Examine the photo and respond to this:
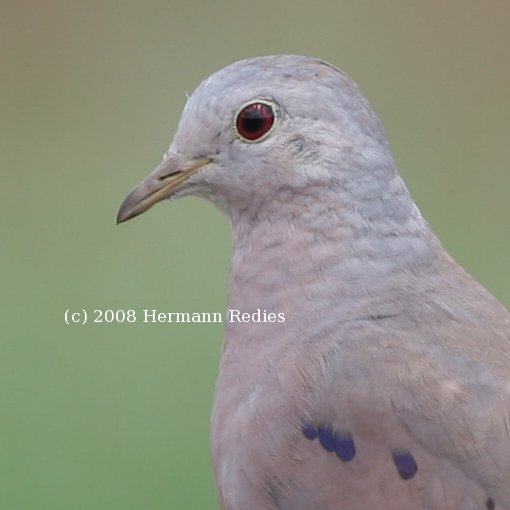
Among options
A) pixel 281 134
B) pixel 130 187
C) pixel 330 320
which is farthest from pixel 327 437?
pixel 130 187

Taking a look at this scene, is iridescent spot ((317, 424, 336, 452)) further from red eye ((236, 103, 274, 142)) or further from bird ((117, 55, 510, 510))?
red eye ((236, 103, 274, 142))

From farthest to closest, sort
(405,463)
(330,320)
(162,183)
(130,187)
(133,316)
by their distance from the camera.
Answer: (130,187) < (133,316) < (162,183) < (330,320) < (405,463)

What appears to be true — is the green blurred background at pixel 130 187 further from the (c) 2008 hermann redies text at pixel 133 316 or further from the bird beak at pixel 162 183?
the bird beak at pixel 162 183

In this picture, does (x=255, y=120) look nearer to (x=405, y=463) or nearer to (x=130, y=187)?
(x=405, y=463)

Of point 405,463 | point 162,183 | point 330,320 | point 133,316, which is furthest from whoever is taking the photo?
point 133,316

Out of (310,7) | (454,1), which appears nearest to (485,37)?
(454,1)

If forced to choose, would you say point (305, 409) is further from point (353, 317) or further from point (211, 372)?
point (211, 372)
